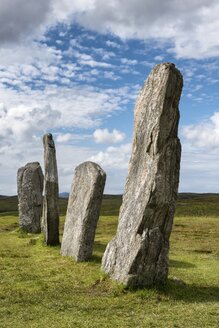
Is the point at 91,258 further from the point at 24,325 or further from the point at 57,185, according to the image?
the point at 24,325

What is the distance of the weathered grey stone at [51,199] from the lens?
29250mm

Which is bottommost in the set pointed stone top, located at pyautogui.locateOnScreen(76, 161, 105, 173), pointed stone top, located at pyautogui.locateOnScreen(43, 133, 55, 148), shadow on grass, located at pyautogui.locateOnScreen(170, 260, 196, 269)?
shadow on grass, located at pyautogui.locateOnScreen(170, 260, 196, 269)

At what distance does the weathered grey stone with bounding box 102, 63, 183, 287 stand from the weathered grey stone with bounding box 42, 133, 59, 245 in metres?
11.8

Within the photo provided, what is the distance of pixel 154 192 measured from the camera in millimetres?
17016

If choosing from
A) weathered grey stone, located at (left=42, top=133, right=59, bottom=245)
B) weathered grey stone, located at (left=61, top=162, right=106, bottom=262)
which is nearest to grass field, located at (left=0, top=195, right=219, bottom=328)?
weathered grey stone, located at (left=61, top=162, right=106, bottom=262)

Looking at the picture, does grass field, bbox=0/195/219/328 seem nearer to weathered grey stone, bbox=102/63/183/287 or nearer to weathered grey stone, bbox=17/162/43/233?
weathered grey stone, bbox=102/63/183/287

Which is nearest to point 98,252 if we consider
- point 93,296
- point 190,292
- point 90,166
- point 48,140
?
point 90,166

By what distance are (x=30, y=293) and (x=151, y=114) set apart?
778cm

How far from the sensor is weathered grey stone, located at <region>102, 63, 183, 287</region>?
672 inches

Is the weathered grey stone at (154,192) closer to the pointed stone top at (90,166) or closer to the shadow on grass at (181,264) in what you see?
the shadow on grass at (181,264)

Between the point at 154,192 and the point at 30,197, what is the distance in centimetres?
2360

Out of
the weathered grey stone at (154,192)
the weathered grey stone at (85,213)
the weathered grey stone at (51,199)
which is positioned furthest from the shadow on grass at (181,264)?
the weathered grey stone at (51,199)

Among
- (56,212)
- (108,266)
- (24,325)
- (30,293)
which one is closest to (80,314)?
(24,325)

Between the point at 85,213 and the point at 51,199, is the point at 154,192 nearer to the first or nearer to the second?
the point at 85,213
